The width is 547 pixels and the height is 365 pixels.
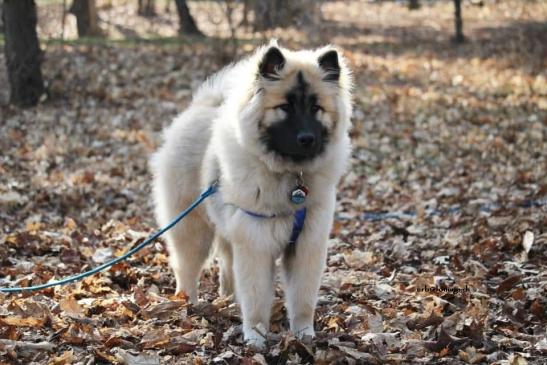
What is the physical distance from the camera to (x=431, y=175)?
33.1 ft

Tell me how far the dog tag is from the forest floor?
86cm

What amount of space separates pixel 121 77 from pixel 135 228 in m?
8.03

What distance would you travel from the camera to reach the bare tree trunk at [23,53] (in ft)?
41.3

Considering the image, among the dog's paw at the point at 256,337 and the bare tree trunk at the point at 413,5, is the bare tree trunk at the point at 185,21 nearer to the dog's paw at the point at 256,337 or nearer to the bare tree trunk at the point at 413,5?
the bare tree trunk at the point at 413,5

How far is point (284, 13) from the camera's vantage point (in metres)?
20.1

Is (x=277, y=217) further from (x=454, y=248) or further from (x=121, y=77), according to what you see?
(x=121, y=77)

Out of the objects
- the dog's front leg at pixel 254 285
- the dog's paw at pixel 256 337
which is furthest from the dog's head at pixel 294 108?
the dog's paw at pixel 256 337

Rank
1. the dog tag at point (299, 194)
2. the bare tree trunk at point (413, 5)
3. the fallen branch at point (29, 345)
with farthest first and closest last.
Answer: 1. the bare tree trunk at point (413, 5)
2. the dog tag at point (299, 194)
3. the fallen branch at point (29, 345)

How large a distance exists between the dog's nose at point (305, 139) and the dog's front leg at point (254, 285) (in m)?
0.68

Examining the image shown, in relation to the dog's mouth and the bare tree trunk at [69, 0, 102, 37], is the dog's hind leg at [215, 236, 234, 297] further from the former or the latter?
the bare tree trunk at [69, 0, 102, 37]

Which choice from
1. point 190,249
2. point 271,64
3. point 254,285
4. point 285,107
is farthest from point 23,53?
point 254,285

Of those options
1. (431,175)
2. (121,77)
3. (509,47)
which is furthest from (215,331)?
(509,47)

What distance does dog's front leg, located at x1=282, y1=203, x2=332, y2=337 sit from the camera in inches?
182

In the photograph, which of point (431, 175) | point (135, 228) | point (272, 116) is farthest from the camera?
point (431, 175)
